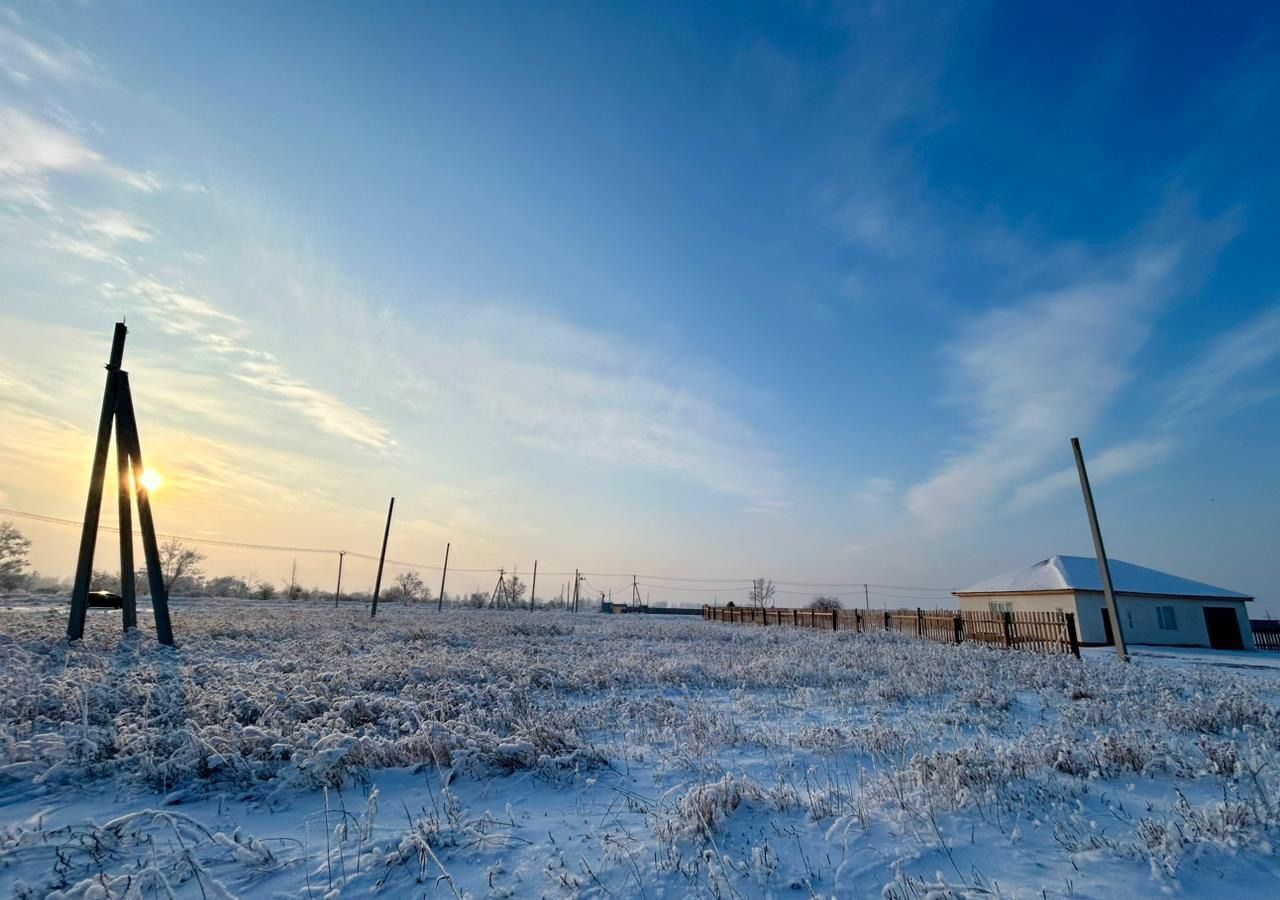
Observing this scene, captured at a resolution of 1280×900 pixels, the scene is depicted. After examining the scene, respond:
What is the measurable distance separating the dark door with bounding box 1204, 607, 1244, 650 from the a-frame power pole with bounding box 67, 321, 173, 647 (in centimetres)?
4469

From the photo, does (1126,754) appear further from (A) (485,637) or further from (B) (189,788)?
(A) (485,637)

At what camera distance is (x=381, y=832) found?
396 centimetres

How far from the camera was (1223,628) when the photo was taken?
97.9 ft

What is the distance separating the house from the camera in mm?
27672

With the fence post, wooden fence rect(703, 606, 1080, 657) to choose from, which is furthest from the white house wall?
the fence post

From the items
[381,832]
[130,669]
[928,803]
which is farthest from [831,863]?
[130,669]

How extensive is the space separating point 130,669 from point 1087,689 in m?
15.9

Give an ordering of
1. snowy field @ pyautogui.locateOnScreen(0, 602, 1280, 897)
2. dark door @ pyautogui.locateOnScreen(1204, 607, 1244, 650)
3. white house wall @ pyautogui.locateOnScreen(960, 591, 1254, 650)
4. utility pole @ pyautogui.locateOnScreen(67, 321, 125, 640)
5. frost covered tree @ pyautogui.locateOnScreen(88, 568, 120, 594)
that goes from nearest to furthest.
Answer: snowy field @ pyautogui.locateOnScreen(0, 602, 1280, 897)
utility pole @ pyautogui.locateOnScreen(67, 321, 125, 640)
white house wall @ pyautogui.locateOnScreen(960, 591, 1254, 650)
dark door @ pyautogui.locateOnScreen(1204, 607, 1244, 650)
frost covered tree @ pyautogui.locateOnScreen(88, 568, 120, 594)

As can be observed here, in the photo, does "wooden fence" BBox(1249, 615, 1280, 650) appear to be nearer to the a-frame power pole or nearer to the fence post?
the fence post

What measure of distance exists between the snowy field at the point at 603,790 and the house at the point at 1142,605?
23270mm

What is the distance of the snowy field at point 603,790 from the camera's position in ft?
11.1

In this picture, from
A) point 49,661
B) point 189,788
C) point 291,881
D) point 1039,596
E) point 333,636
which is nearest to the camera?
point 291,881

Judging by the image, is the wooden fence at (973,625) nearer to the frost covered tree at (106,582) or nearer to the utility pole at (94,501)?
the utility pole at (94,501)

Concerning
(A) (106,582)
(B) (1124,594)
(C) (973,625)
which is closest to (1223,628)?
(B) (1124,594)
